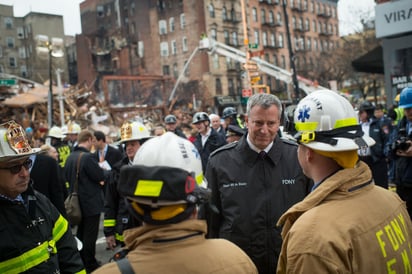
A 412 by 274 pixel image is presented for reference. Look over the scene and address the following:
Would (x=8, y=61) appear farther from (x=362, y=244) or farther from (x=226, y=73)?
(x=362, y=244)

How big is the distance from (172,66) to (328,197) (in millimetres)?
51509

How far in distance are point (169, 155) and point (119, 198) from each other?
135 inches

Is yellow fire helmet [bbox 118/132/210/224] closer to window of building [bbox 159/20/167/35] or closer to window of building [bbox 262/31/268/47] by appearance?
window of building [bbox 159/20/167/35]

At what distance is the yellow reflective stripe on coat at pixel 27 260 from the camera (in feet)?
8.86

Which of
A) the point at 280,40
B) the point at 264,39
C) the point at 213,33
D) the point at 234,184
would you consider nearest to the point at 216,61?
the point at 213,33

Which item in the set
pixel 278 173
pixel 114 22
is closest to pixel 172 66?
pixel 114 22

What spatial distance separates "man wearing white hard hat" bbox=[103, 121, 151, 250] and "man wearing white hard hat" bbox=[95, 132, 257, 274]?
3.22 metres

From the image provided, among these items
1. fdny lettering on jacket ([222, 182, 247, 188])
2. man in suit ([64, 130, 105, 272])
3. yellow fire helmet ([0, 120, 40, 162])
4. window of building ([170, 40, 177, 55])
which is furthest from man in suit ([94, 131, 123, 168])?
window of building ([170, 40, 177, 55])

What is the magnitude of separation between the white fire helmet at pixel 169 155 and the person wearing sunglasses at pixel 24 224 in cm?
141

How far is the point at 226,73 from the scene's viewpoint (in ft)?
166

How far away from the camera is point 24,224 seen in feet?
9.32

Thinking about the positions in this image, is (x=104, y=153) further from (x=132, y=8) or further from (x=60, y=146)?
(x=132, y=8)

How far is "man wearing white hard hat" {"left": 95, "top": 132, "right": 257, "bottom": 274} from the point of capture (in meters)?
1.68

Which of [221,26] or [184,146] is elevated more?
[221,26]
